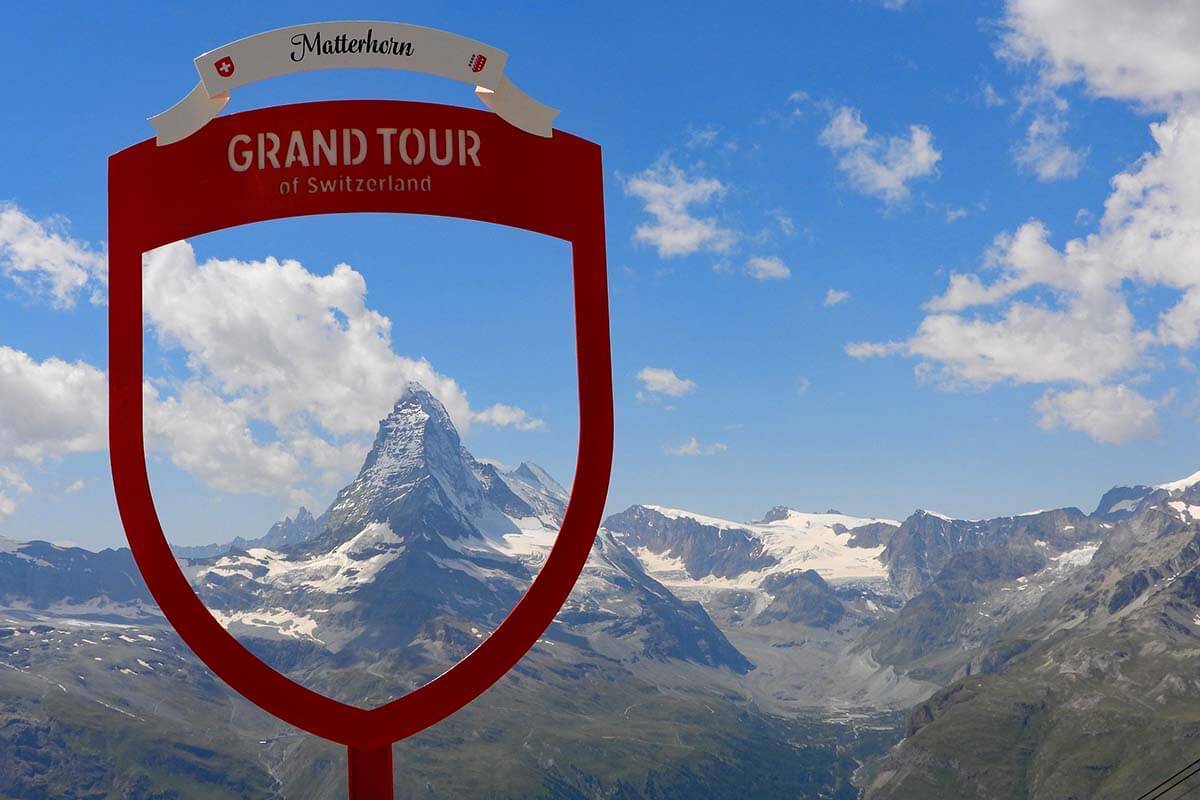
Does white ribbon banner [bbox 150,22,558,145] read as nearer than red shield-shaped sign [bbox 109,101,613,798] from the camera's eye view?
Yes

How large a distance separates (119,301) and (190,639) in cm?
563

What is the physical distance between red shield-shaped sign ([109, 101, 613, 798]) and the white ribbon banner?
33cm

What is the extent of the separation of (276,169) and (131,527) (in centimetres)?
629

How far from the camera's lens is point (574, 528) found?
22.6 meters

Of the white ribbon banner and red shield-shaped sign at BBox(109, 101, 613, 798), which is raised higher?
the white ribbon banner

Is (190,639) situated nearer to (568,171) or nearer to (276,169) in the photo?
(276,169)

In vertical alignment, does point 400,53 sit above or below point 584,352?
above

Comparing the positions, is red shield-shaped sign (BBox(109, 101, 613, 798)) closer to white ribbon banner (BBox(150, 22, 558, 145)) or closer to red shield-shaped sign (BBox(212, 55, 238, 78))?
white ribbon banner (BBox(150, 22, 558, 145))

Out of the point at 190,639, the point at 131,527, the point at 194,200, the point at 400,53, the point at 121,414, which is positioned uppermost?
the point at 400,53

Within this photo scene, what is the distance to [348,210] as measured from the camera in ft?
73.3

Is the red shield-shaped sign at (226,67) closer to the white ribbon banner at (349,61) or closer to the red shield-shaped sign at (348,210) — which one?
the white ribbon banner at (349,61)

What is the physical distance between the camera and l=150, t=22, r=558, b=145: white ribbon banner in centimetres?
2195

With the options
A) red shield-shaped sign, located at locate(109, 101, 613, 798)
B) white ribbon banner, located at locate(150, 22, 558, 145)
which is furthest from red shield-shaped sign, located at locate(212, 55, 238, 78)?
red shield-shaped sign, located at locate(109, 101, 613, 798)

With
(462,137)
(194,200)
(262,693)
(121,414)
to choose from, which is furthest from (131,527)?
(462,137)
